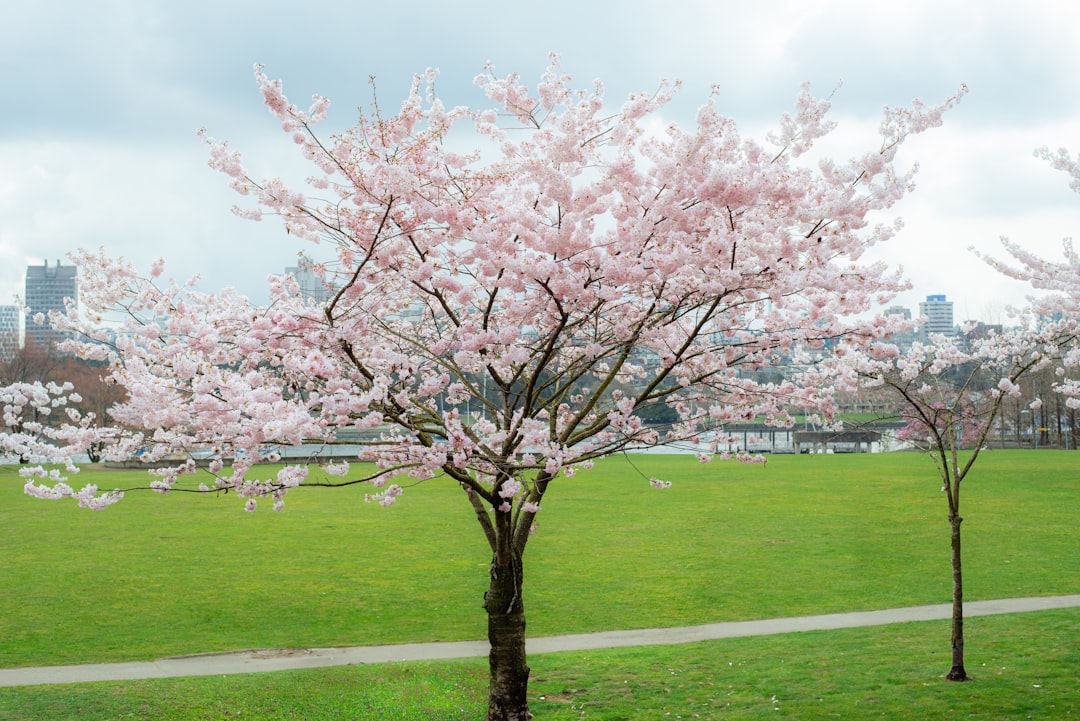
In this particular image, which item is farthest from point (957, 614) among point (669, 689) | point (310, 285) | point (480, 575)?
point (480, 575)

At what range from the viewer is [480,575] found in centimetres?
2117

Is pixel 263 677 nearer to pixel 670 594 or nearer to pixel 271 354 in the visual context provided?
pixel 271 354

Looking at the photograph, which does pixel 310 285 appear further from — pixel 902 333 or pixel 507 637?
pixel 902 333

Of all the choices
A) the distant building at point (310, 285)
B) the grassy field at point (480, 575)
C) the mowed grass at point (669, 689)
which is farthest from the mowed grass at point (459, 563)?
the distant building at point (310, 285)

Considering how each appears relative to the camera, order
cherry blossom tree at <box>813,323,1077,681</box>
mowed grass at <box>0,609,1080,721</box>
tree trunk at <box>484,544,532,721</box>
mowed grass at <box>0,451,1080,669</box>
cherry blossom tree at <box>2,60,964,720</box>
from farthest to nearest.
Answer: mowed grass at <box>0,451,1080,669</box>, mowed grass at <box>0,609,1080,721</box>, cherry blossom tree at <box>813,323,1077,681</box>, tree trunk at <box>484,544,532,721</box>, cherry blossom tree at <box>2,60,964,720</box>

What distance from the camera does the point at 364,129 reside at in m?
7.30

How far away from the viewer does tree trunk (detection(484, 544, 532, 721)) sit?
27.7 ft

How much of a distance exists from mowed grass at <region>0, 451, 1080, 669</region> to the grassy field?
8cm

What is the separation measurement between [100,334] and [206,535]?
836 inches

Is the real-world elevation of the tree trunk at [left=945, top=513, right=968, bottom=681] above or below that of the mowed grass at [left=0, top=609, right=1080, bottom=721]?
above

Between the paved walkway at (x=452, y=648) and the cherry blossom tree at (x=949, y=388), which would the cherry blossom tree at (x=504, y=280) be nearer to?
the cherry blossom tree at (x=949, y=388)

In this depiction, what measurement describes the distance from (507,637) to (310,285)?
11.9ft

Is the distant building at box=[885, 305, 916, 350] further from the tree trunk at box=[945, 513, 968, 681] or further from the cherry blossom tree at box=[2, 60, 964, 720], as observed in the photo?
the tree trunk at box=[945, 513, 968, 681]

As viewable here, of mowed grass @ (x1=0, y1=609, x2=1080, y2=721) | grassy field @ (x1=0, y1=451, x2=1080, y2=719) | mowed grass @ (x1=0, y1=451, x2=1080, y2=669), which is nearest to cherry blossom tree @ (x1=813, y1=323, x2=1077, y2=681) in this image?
mowed grass @ (x1=0, y1=609, x2=1080, y2=721)
